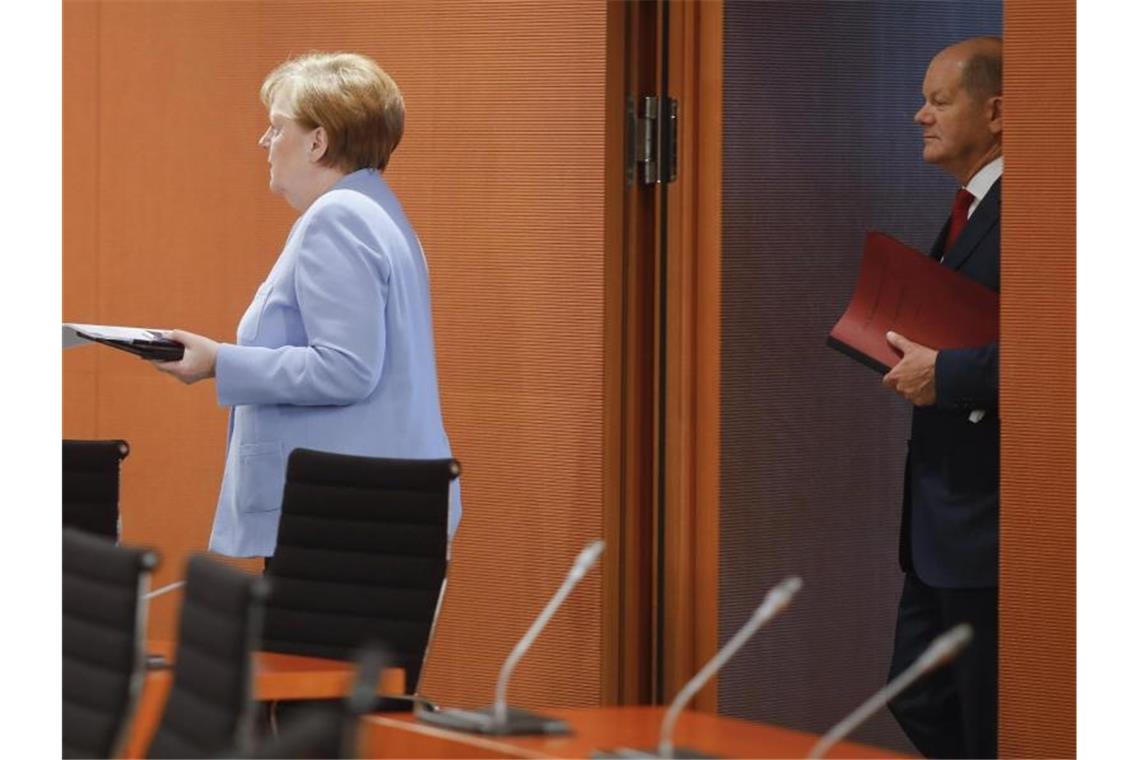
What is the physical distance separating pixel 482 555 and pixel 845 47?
1412 millimetres

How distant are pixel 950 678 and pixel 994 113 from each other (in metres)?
1.12

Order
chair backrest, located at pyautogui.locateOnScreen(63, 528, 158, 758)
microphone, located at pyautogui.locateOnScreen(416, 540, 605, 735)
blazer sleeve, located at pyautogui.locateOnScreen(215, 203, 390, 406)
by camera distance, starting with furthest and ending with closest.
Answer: blazer sleeve, located at pyautogui.locateOnScreen(215, 203, 390, 406) → microphone, located at pyautogui.locateOnScreen(416, 540, 605, 735) → chair backrest, located at pyautogui.locateOnScreen(63, 528, 158, 758)

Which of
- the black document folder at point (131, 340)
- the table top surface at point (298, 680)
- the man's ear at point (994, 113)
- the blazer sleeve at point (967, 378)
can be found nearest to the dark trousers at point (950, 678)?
the blazer sleeve at point (967, 378)

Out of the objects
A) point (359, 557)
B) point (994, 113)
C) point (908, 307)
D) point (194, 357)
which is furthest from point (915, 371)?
point (194, 357)

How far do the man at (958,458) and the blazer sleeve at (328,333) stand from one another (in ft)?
3.53

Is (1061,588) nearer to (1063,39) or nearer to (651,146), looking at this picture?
(1063,39)

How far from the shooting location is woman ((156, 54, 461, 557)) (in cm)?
451

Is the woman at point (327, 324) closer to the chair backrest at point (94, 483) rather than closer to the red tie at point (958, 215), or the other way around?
the chair backrest at point (94, 483)

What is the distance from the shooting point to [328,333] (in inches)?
176

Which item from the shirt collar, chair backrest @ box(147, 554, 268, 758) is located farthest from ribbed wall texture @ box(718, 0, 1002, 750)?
chair backrest @ box(147, 554, 268, 758)

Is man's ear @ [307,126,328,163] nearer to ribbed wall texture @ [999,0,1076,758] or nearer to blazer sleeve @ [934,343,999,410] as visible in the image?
blazer sleeve @ [934,343,999,410]

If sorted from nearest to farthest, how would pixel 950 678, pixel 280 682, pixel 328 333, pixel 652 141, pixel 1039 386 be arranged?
pixel 280 682 < pixel 1039 386 < pixel 950 678 < pixel 328 333 < pixel 652 141

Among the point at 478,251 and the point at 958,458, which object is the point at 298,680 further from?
the point at 478,251

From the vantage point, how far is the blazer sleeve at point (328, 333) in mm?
Result: 4469
